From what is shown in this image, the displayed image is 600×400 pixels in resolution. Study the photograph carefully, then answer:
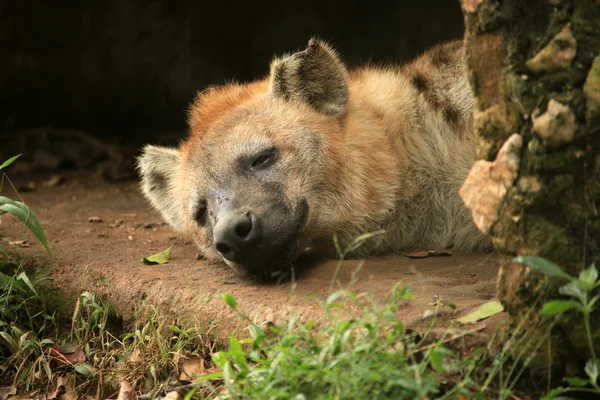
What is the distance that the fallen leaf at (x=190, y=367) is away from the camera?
3.22 metres

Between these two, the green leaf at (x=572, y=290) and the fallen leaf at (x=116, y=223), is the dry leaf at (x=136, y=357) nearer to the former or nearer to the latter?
the green leaf at (x=572, y=290)

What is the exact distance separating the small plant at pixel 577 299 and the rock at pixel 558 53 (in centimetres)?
60

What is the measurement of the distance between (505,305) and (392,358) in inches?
16.5

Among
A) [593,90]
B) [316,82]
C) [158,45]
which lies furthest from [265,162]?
[158,45]

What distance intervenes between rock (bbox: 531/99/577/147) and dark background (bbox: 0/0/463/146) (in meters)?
5.05

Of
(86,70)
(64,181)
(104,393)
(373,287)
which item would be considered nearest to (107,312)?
(104,393)

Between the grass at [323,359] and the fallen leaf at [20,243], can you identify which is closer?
the grass at [323,359]

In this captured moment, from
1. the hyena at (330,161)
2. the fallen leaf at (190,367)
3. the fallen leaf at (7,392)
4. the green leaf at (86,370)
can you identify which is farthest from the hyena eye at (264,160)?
Answer: the fallen leaf at (7,392)

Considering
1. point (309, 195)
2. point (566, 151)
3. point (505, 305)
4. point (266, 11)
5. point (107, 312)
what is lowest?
point (107, 312)

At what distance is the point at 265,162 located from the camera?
12.2ft

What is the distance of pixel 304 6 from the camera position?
7.52 m

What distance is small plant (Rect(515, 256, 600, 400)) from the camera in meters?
2.18

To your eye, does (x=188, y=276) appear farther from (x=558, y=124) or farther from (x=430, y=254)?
(x=558, y=124)

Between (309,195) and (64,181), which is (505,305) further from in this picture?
(64,181)
